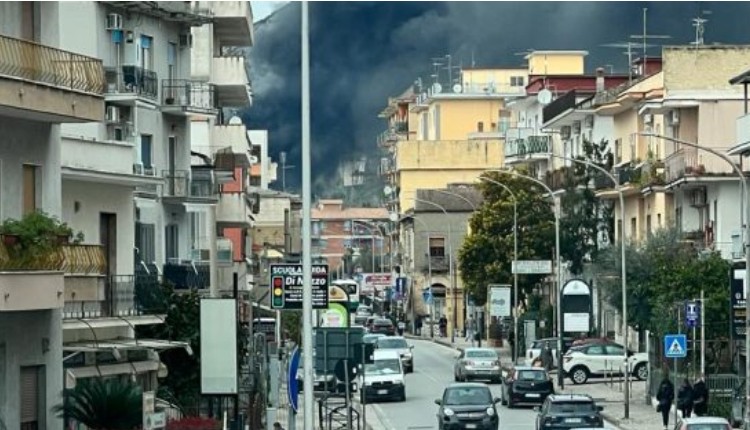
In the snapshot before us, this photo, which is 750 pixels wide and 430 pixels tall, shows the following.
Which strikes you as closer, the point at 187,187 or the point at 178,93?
the point at 178,93

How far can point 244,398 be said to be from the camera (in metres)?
48.7

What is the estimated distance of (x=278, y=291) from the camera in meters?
38.3

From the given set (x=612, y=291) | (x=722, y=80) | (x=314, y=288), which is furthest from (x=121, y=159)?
(x=722, y=80)

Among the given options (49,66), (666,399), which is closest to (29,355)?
(49,66)

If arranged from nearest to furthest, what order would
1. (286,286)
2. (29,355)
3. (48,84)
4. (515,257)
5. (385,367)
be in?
1. (48,84)
2. (29,355)
3. (286,286)
4. (385,367)
5. (515,257)

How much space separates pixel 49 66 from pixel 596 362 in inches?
1794

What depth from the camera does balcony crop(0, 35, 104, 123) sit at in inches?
1177

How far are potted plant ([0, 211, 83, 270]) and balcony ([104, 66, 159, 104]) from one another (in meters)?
22.5

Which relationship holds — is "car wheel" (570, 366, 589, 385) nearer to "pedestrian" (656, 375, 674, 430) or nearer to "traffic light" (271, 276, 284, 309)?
"pedestrian" (656, 375, 674, 430)

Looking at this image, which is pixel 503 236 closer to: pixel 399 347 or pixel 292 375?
pixel 399 347

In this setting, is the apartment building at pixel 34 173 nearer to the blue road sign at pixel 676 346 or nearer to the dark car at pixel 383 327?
the blue road sign at pixel 676 346

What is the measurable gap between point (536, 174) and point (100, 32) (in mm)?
59675

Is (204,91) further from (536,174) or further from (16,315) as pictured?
(536,174)

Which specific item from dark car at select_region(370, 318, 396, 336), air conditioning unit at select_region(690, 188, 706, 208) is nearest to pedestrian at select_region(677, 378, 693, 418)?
air conditioning unit at select_region(690, 188, 706, 208)
